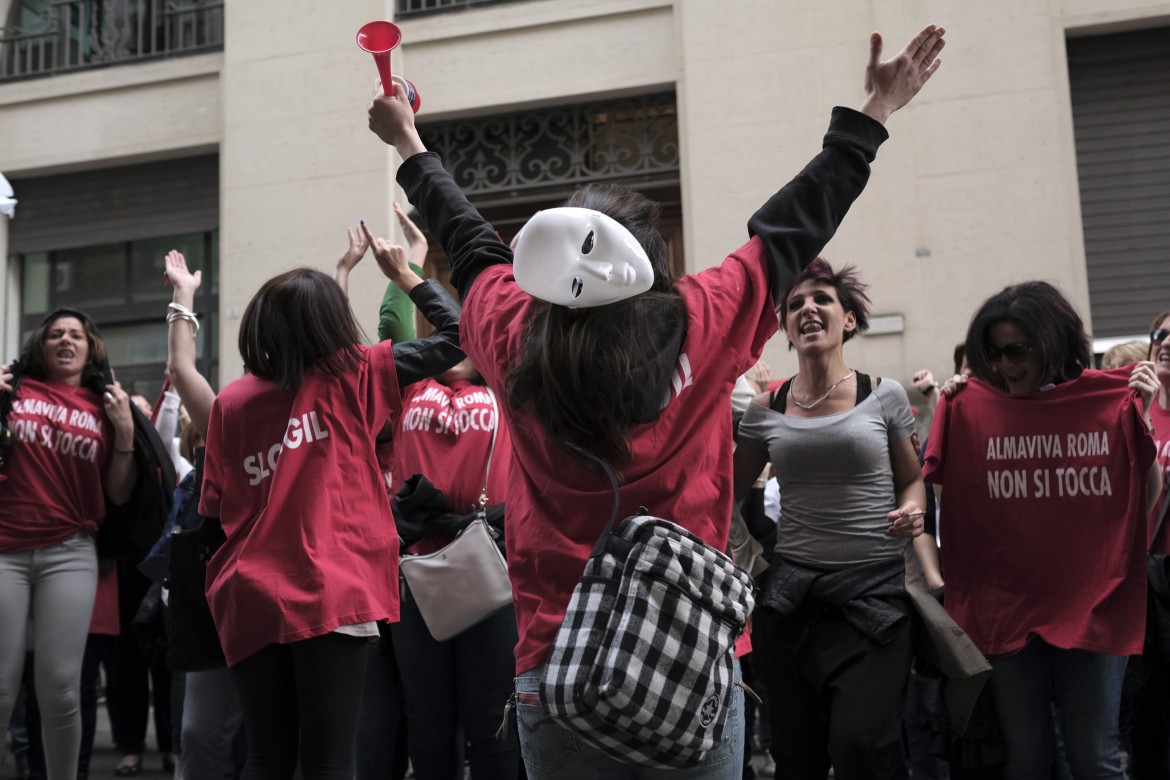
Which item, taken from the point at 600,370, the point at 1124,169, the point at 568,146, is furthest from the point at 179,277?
the point at 1124,169

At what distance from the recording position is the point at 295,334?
3.46 meters

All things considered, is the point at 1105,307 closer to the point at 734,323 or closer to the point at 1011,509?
the point at 1011,509

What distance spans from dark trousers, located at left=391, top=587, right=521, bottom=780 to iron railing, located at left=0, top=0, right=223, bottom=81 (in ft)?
25.5

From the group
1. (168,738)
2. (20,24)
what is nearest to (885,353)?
(168,738)

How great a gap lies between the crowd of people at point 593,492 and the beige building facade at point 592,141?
3429 millimetres

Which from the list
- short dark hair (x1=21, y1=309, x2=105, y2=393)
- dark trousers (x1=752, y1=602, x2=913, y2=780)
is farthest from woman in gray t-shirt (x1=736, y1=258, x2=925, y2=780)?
short dark hair (x1=21, y1=309, x2=105, y2=393)

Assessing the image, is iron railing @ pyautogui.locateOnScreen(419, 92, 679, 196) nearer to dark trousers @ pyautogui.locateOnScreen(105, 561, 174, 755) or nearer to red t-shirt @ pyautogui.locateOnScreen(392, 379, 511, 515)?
dark trousers @ pyautogui.locateOnScreen(105, 561, 174, 755)

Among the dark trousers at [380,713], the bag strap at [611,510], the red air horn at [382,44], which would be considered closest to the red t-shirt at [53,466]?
the dark trousers at [380,713]

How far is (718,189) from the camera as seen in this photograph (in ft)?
28.7

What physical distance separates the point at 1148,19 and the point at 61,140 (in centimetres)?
886

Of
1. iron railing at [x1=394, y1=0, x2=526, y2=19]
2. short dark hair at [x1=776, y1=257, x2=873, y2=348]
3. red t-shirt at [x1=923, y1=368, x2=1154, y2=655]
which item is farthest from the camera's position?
iron railing at [x1=394, y1=0, x2=526, y2=19]

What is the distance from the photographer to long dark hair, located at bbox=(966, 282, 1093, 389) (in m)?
4.15

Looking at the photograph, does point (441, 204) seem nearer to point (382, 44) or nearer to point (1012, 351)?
point (382, 44)

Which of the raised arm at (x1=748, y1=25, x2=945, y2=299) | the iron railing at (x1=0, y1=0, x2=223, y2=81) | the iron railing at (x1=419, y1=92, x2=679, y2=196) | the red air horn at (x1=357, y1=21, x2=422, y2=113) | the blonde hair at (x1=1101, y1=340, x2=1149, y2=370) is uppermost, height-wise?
the iron railing at (x1=0, y1=0, x2=223, y2=81)
